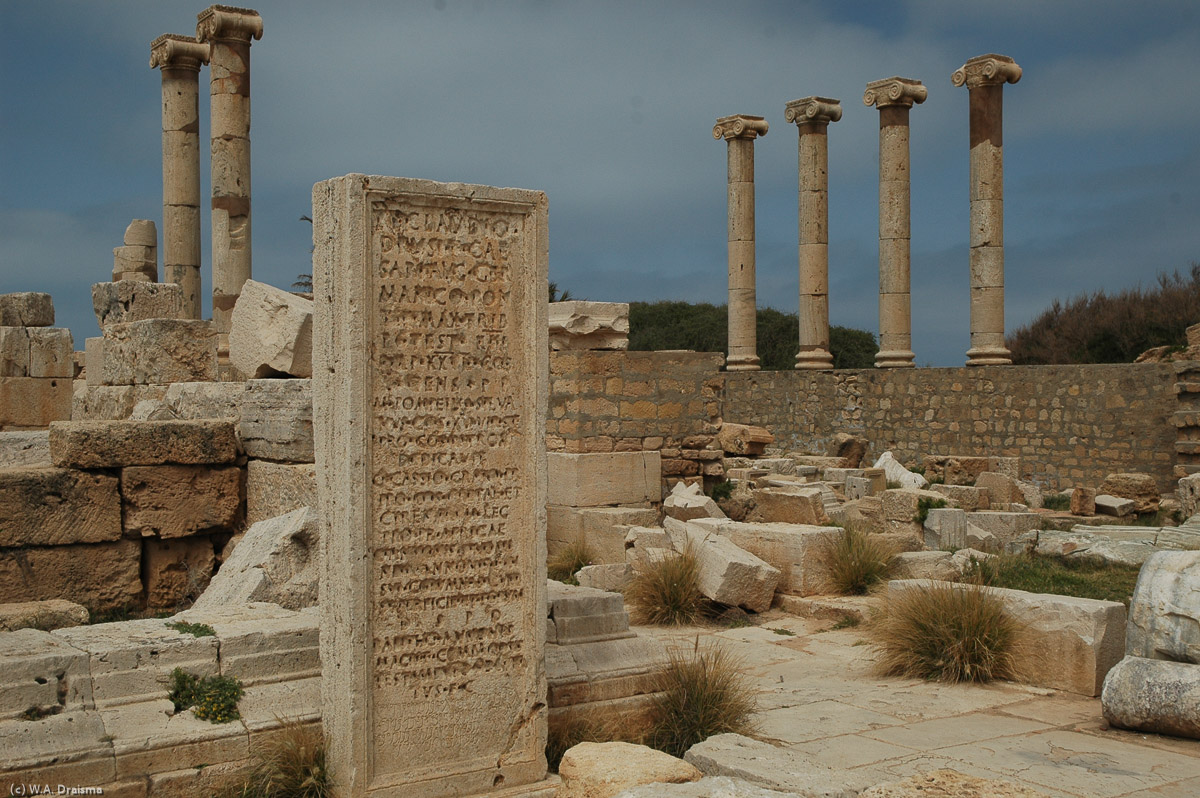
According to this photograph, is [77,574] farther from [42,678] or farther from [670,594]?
[670,594]

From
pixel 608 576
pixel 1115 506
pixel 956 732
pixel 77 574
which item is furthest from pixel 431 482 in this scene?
pixel 1115 506

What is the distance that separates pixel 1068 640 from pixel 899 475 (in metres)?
11.2

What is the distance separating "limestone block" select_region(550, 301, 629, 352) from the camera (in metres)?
11.4

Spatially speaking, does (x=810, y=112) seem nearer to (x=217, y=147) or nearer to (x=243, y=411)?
(x=217, y=147)

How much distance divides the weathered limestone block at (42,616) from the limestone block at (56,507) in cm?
66

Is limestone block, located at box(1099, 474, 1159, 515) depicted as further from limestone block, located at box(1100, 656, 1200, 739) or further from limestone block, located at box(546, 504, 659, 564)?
limestone block, located at box(1100, 656, 1200, 739)

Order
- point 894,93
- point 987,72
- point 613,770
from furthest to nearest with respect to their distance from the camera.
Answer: point 894,93 → point 987,72 → point 613,770

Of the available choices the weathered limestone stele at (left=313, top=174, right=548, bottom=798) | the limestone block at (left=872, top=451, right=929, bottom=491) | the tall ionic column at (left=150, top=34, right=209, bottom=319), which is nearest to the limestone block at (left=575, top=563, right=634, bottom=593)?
the weathered limestone stele at (left=313, top=174, right=548, bottom=798)

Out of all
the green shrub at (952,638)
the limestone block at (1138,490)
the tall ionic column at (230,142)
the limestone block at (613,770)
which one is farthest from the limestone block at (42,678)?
the limestone block at (1138,490)

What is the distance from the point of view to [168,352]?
30.6ft

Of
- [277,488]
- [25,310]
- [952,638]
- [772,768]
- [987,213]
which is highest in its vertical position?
[987,213]

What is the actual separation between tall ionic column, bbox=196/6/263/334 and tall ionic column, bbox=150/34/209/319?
82 cm

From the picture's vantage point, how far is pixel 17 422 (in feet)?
50.9

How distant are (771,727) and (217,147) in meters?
14.7
